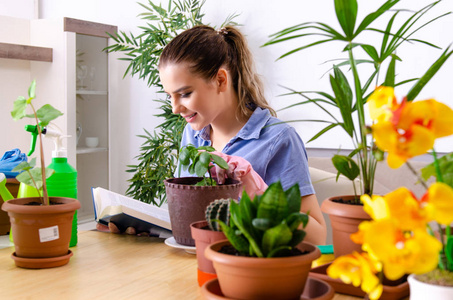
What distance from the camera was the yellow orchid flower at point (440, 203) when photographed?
1.62 ft

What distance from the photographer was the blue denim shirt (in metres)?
1.68

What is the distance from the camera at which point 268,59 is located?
11.0ft

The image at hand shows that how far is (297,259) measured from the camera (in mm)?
664

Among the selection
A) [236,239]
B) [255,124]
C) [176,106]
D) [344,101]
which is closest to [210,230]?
[236,239]

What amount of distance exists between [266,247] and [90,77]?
333 cm

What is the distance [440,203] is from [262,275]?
0.82ft

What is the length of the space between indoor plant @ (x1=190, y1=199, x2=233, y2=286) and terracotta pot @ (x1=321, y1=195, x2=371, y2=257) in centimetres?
17

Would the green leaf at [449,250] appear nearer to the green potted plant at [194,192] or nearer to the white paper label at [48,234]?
the green potted plant at [194,192]

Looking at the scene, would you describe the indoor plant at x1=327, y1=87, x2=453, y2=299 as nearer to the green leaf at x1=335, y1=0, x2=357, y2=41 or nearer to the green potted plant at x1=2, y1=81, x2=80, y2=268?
the green leaf at x1=335, y1=0, x2=357, y2=41

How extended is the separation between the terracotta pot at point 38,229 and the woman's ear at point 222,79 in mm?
805

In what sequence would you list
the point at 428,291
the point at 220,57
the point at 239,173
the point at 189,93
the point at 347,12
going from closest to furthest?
the point at 428,291 < the point at 347,12 < the point at 239,173 < the point at 189,93 < the point at 220,57

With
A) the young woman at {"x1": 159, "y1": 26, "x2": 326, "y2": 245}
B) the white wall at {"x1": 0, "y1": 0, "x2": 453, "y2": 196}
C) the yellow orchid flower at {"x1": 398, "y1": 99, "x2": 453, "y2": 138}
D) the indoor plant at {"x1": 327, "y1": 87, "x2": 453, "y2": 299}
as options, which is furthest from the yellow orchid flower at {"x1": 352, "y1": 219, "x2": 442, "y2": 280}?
the white wall at {"x1": 0, "y1": 0, "x2": 453, "y2": 196}

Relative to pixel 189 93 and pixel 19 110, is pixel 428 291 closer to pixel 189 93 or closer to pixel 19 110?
pixel 19 110

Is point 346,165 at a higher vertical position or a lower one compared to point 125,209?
higher
